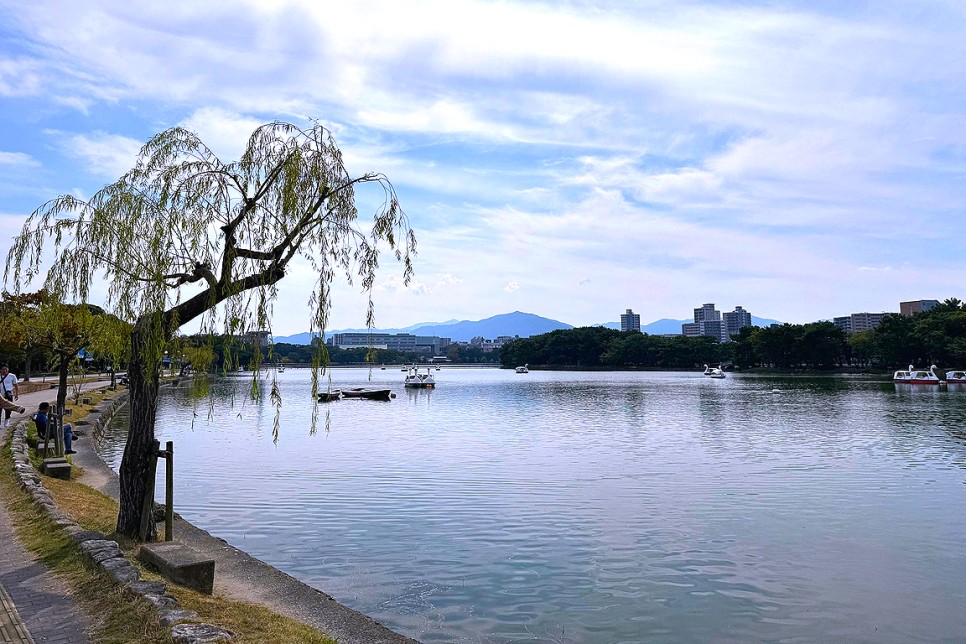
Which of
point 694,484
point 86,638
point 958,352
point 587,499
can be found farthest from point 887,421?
point 958,352

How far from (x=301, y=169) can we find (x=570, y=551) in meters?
8.03

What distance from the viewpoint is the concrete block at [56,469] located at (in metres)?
16.4

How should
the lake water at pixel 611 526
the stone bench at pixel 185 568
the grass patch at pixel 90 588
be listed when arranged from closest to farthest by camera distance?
the grass patch at pixel 90 588 < the stone bench at pixel 185 568 < the lake water at pixel 611 526

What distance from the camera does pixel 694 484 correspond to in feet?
63.1

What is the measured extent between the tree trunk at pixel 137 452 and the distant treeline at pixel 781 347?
307ft

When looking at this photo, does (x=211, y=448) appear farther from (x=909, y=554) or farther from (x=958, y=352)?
(x=958, y=352)

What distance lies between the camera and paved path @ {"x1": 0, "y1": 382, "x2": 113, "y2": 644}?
6305 mm

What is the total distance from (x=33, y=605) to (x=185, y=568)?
5.24 feet

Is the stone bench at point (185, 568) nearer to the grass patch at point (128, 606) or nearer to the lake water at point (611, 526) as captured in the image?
the grass patch at point (128, 606)

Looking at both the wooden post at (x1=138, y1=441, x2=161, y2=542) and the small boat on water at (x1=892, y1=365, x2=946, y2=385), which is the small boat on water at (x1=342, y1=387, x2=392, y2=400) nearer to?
the wooden post at (x1=138, y1=441, x2=161, y2=542)

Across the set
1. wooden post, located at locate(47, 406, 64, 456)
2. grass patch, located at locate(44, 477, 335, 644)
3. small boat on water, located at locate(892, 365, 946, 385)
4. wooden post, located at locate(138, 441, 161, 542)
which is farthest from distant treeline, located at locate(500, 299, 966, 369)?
grass patch, located at locate(44, 477, 335, 644)

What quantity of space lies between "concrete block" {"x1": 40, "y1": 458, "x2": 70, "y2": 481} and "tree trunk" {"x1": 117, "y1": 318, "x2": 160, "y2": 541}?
7834 millimetres

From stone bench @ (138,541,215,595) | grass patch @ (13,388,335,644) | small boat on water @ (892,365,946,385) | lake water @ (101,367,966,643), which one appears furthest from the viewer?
small boat on water @ (892,365,946,385)

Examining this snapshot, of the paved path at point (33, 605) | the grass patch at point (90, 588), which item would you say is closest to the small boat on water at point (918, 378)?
the grass patch at point (90, 588)
